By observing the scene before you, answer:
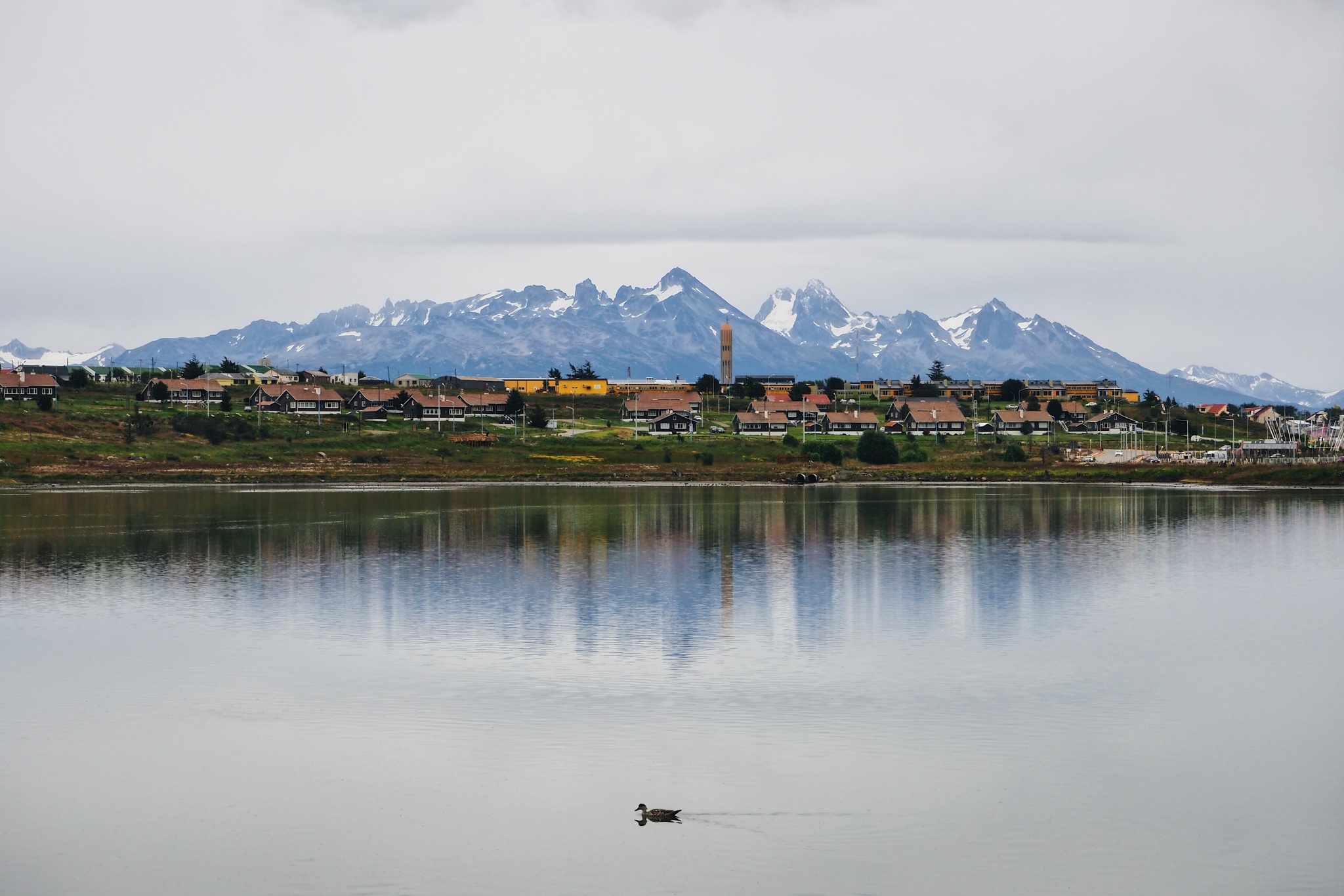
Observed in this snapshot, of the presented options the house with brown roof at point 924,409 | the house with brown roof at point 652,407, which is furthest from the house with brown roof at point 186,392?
the house with brown roof at point 924,409

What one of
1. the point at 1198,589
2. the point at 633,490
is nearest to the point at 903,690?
the point at 1198,589

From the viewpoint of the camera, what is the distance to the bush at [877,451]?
5615 inches

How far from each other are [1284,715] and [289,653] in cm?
2378

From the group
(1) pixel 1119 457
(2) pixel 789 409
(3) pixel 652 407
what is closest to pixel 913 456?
(1) pixel 1119 457

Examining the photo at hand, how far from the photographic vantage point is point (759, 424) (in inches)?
7215

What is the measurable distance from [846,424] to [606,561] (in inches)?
5553

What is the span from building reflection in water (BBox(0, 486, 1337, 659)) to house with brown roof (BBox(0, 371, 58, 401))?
260ft

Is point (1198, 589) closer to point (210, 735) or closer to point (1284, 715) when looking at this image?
point (1284, 715)

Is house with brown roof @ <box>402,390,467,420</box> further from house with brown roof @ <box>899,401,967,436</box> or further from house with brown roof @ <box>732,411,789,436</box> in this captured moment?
house with brown roof @ <box>899,401,967,436</box>

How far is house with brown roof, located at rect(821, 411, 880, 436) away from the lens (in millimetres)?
189375

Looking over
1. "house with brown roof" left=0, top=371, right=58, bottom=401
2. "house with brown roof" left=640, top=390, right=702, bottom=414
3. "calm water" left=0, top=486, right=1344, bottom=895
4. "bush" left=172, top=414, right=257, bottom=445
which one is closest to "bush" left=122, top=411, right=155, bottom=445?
"bush" left=172, top=414, right=257, bottom=445

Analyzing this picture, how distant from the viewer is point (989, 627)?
1467 inches

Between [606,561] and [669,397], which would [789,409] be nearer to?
[669,397]

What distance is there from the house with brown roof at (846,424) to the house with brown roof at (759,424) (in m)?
7.23
